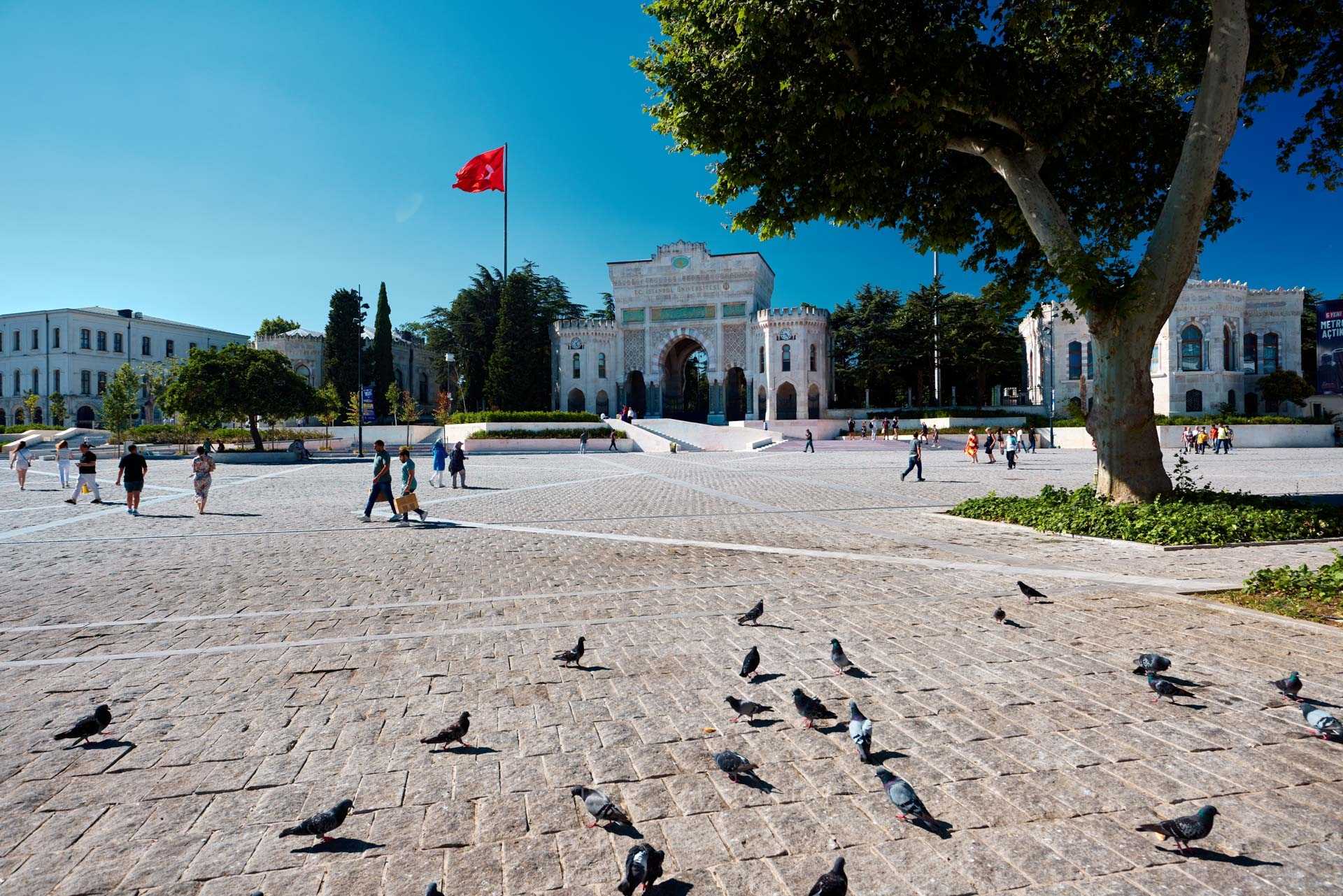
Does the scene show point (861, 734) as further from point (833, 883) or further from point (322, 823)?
point (322, 823)

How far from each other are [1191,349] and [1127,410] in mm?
53115

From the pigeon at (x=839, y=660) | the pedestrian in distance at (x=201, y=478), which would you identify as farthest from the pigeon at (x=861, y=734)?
the pedestrian in distance at (x=201, y=478)

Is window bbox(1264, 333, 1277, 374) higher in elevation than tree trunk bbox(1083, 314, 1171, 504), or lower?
higher

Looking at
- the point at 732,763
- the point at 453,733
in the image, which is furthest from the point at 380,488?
the point at 732,763

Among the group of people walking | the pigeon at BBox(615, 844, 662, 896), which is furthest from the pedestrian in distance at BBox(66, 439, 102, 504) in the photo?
the group of people walking

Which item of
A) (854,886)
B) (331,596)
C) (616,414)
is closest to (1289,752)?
(854,886)

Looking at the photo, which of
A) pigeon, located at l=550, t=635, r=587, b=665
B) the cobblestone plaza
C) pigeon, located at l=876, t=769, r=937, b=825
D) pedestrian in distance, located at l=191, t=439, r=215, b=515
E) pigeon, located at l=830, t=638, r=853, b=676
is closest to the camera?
the cobblestone plaza

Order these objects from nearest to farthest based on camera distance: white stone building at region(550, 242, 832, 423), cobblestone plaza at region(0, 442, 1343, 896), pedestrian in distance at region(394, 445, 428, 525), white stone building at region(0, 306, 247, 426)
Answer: cobblestone plaza at region(0, 442, 1343, 896) < pedestrian in distance at region(394, 445, 428, 525) < white stone building at region(550, 242, 832, 423) < white stone building at region(0, 306, 247, 426)

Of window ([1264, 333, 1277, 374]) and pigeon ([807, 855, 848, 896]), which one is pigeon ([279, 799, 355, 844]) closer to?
pigeon ([807, 855, 848, 896])

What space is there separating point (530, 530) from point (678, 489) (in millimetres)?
7336

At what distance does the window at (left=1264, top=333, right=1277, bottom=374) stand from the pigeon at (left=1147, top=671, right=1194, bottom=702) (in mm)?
65710

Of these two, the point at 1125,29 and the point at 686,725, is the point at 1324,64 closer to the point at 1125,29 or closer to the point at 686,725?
the point at 1125,29

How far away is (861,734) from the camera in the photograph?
3240 mm

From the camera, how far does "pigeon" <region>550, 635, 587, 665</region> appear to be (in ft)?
15.1
